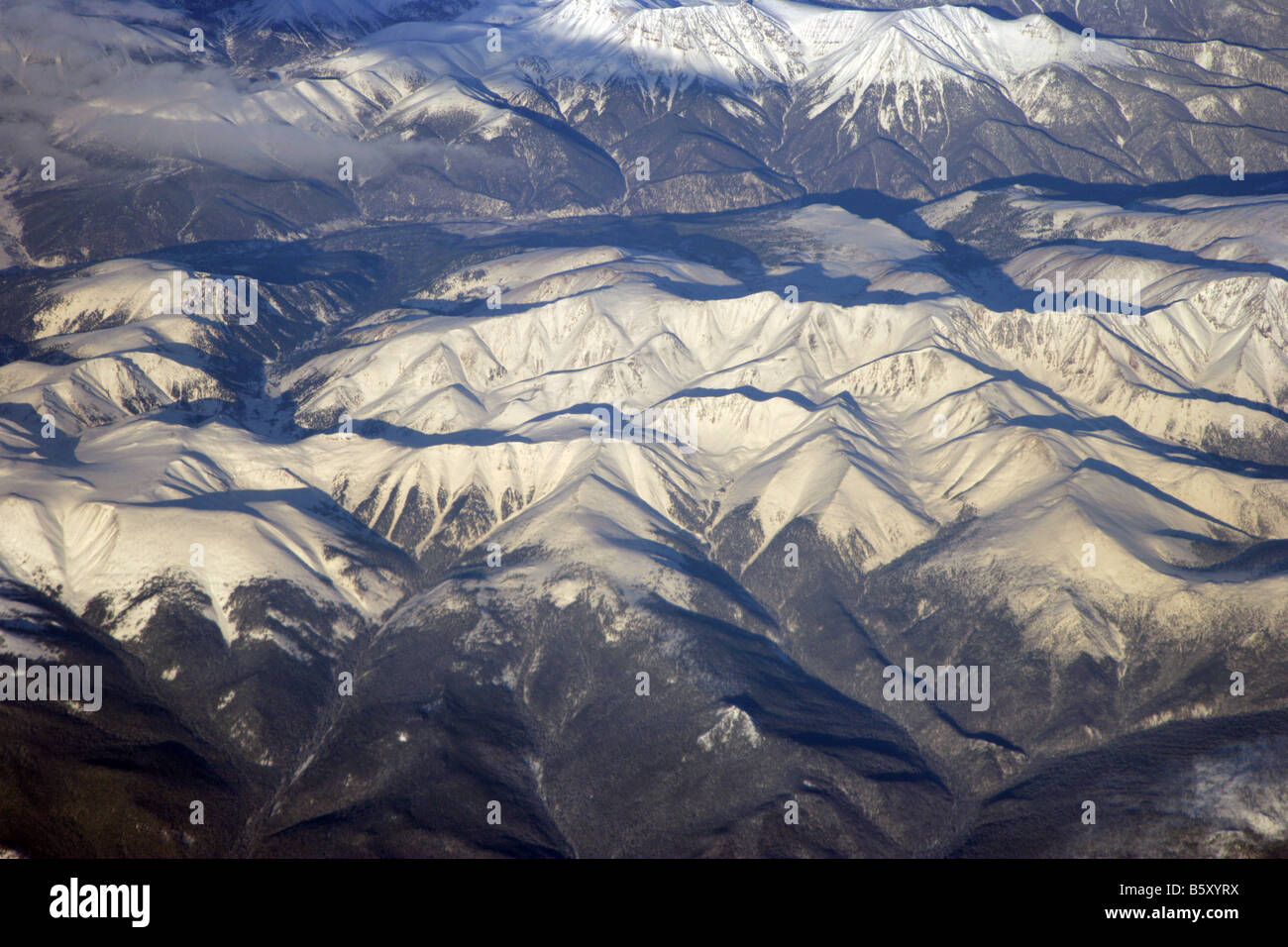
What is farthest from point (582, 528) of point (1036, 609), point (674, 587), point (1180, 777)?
point (1180, 777)

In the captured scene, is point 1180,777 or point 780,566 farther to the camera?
point 780,566

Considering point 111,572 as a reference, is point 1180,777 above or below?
below

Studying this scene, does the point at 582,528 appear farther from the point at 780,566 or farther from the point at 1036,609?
the point at 1036,609
